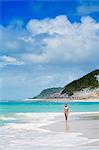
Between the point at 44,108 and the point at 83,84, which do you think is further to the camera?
the point at 83,84

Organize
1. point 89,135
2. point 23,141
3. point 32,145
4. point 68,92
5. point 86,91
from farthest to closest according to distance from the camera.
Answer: point 68,92, point 86,91, point 89,135, point 23,141, point 32,145

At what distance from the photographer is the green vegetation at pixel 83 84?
6226 inches

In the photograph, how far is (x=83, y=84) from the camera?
164 metres

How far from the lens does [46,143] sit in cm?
1483

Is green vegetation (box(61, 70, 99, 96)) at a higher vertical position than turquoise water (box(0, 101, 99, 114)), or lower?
higher

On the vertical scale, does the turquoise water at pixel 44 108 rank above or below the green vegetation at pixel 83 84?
below

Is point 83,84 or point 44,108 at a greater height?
point 83,84

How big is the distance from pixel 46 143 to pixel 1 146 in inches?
61.7

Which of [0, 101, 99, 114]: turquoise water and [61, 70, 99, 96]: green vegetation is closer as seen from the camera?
[0, 101, 99, 114]: turquoise water

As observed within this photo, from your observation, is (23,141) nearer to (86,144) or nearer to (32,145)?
(32,145)

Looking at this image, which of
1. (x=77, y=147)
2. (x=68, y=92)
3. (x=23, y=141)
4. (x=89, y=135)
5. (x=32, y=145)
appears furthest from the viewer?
(x=68, y=92)

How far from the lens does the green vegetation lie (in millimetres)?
158150

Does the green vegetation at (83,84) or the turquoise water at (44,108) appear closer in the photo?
the turquoise water at (44,108)

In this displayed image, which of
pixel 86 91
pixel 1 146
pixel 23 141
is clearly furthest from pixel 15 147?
pixel 86 91
